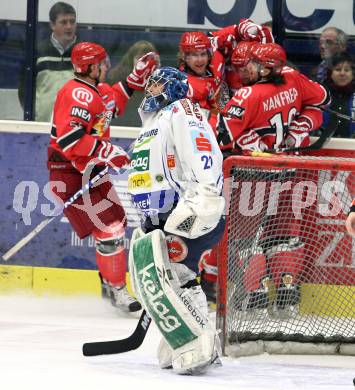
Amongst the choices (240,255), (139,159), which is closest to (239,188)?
(240,255)

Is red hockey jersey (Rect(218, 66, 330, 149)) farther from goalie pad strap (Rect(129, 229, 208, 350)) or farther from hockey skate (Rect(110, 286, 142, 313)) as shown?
goalie pad strap (Rect(129, 229, 208, 350))

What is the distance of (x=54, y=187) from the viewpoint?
6.82m

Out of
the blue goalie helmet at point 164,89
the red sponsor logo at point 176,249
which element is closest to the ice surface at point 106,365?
the red sponsor logo at point 176,249

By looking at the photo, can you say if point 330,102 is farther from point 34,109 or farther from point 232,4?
point 34,109

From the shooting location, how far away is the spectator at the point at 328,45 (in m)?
6.77

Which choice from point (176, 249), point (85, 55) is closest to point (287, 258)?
point (176, 249)

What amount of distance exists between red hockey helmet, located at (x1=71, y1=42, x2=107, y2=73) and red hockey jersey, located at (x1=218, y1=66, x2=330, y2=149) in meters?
0.78

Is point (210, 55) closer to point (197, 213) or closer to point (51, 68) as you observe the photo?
point (51, 68)

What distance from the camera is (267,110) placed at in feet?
21.0

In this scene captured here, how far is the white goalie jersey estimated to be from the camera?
184 inches

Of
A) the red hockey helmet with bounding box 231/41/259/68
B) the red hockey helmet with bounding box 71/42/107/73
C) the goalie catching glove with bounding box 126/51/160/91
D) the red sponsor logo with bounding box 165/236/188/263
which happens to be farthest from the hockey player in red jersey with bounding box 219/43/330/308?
the red sponsor logo with bounding box 165/236/188/263

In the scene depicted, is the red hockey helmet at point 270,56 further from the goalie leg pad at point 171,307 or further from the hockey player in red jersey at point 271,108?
the goalie leg pad at point 171,307

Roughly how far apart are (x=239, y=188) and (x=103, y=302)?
1.68 metres

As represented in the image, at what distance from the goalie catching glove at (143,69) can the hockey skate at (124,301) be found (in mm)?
1150
